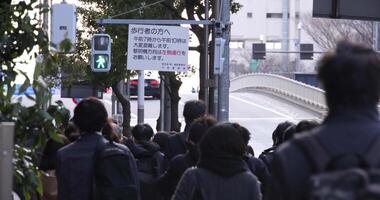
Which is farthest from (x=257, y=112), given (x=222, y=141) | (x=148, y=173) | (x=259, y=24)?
(x=259, y=24)

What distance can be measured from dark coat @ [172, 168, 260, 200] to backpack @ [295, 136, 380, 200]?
260 centimetres

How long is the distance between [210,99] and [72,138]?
1600cm

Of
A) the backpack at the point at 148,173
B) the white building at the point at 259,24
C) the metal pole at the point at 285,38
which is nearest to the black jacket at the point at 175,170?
the backpack at the point at 148,173

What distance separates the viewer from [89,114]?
653 cm

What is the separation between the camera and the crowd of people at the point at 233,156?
10.6 feet

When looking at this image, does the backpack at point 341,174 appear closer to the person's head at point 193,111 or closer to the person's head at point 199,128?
the person's head at point 199,128

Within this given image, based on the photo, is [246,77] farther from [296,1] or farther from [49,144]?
[49,144]

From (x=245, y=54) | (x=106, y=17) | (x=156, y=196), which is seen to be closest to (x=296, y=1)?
(x=245, y=54)

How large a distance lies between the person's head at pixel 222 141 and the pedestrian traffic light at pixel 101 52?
1758 centimetres

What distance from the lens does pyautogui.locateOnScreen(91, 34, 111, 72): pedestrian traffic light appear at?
Answer: 2320 cm

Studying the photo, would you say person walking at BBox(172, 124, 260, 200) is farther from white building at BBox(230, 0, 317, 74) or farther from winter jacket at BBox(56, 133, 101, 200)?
white building at BBox(230, 0, 317, 74)

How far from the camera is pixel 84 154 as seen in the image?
6457 mm

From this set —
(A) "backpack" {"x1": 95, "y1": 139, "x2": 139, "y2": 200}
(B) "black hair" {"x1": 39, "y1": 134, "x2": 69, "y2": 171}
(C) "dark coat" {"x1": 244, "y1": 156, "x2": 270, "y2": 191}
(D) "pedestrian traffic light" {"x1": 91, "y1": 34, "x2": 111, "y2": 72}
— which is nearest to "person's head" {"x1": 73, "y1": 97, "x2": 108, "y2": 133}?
(A) "backpack" {"x1": 95, "y1": 139, "x2": 139, "y2": 200}

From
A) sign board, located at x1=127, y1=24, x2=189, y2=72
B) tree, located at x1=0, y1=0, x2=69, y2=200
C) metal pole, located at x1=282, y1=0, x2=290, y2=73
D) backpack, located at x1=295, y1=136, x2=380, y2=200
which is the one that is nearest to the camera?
backpack, located at x1=295, y1=136, x2=380, y2=200
